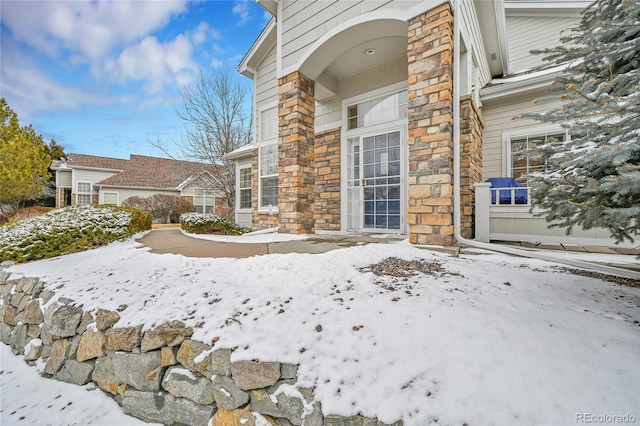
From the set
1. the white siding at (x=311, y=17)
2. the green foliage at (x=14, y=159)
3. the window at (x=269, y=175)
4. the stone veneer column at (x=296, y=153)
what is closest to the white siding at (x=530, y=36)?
the white siding at (x=311, y=17)

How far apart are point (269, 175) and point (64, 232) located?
4.47 meters

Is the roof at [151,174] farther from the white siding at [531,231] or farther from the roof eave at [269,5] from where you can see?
the white siding at [531,231]

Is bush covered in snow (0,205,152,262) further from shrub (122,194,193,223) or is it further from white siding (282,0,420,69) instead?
shrub (122,194,193,223)

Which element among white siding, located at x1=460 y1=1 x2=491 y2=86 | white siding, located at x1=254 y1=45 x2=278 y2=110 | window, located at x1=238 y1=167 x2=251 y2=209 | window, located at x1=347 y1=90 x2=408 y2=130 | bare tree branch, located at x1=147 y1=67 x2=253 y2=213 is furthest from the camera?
bare tree branch, located at x1=147 y1=67 x2=253 y2=213

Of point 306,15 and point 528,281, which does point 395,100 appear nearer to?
point 306,15

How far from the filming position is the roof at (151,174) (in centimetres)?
1683

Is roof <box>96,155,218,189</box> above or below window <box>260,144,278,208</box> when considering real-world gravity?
above

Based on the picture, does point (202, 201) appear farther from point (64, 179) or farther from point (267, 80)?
point (267, 80)

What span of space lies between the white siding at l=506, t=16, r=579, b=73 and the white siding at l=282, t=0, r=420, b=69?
571 centimetres

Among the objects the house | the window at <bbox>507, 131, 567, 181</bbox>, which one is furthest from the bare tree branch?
the window at <bbox>507, 131, 567, 181</bbox>

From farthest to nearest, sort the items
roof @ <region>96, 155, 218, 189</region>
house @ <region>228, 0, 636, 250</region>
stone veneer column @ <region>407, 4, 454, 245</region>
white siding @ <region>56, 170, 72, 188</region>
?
white siding @ <region>56, 170, 72, 188</region>, roof @ <region>96, 155, 218, 189</region>, house @ <region>228, 0, 636, 250</region>, stone veneer column @ <region>407, 4, 454, 245</region>

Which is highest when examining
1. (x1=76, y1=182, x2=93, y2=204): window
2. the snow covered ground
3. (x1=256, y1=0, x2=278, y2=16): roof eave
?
(x1=256, y1=0, x2=278, y2=16): roof eave

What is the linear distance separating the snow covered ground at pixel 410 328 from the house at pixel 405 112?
1.57m

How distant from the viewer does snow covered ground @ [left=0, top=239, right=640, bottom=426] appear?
44.9 inches
